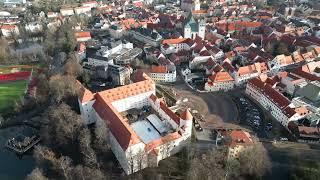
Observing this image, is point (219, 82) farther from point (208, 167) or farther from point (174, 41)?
point (208, 167)

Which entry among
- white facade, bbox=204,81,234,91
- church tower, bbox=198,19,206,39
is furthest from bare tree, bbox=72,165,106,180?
church tower, bbox=198,19,206,39

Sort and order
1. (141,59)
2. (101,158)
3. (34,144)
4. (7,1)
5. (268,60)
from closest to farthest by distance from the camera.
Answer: (101,158)
(34,144)
(268,60)
(141,59)
(7,1)

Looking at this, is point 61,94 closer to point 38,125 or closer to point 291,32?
point 38,125

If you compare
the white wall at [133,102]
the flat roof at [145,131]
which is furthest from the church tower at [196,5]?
the flat roof at [145,131]

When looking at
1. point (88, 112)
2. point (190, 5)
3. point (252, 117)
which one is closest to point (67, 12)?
point (190, 5)

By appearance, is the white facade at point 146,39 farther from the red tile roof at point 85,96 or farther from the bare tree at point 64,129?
the bare tree at point 64,129

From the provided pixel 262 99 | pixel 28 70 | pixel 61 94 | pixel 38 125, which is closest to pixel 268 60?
pixel 262 99
